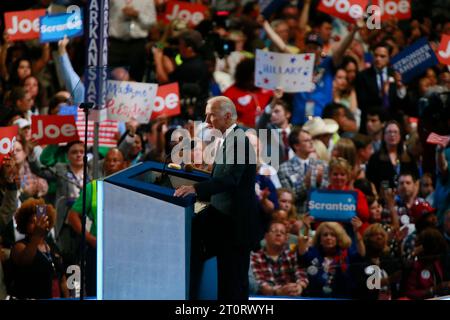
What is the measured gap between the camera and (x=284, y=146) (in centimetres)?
1402

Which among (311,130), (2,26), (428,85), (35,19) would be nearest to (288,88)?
(311,130)

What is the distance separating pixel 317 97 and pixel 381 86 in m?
0.68

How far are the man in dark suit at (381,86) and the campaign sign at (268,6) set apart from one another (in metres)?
1.96

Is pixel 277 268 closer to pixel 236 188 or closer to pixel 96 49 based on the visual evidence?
pixel 96 49

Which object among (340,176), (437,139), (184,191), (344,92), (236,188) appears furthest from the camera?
(344,92)

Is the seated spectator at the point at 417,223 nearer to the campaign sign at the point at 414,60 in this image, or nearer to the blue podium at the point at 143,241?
the campaign sign at the point at 414,60

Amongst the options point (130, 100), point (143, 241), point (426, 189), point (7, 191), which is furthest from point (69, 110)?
point (143, 241)

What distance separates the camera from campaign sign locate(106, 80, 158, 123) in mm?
13812

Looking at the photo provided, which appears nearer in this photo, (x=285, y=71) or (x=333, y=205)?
(x=333, y=205)

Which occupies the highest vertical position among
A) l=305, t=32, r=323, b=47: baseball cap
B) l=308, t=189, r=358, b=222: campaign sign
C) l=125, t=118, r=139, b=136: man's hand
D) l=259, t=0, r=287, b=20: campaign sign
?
l=259, t=0, r=287, b=20: campaign sign

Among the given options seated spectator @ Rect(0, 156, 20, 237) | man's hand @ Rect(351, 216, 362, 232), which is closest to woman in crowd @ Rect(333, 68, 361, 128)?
man's hand @ Rect(351, 216, 362, 232)

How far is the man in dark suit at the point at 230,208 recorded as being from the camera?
9.10 metres

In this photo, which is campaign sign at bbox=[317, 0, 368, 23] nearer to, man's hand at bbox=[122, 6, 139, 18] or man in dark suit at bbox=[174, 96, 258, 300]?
man's hand at bbox=[122, 6, 139, 18]

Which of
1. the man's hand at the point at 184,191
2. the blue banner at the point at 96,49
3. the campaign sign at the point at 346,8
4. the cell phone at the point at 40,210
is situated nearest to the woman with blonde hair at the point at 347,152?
the campaign sign at the point at 346,8
